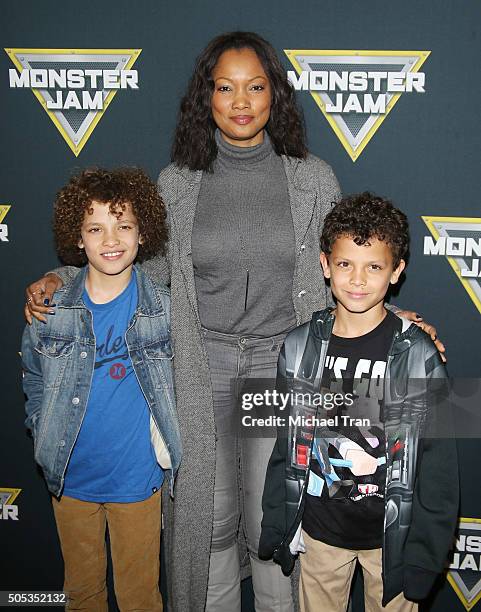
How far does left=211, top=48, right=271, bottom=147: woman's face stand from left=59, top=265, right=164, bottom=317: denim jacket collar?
476 millimetres

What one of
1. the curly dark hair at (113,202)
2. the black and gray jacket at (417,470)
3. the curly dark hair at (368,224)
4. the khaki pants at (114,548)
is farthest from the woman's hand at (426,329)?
the khaki pants at (114,548)

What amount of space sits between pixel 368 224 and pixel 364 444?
0.56 metres

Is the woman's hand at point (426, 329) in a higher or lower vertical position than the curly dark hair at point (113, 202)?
lower

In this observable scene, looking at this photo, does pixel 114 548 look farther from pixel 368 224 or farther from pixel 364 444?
pixel 368 224

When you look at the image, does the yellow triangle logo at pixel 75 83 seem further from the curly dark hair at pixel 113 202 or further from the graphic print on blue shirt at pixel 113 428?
the graphic print on blue shirt at pixel 113 428

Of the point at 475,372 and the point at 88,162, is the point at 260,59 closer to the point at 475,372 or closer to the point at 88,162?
the point at 88,162

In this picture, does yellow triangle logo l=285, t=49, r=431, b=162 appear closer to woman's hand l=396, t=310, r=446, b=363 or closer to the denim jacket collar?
woman's hand l=396, t=310, r=446, b=363

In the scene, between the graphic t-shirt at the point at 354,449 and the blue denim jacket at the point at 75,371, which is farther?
the blue denim jacket at the point at 75,371

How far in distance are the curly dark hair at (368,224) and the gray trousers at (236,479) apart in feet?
1.17

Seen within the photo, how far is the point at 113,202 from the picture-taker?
193 cm

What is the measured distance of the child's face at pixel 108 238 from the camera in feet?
6.26

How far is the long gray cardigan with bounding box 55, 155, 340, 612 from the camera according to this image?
2020 millimetres

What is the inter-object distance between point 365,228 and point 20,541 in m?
1.83

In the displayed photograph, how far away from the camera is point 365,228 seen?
1807mm
